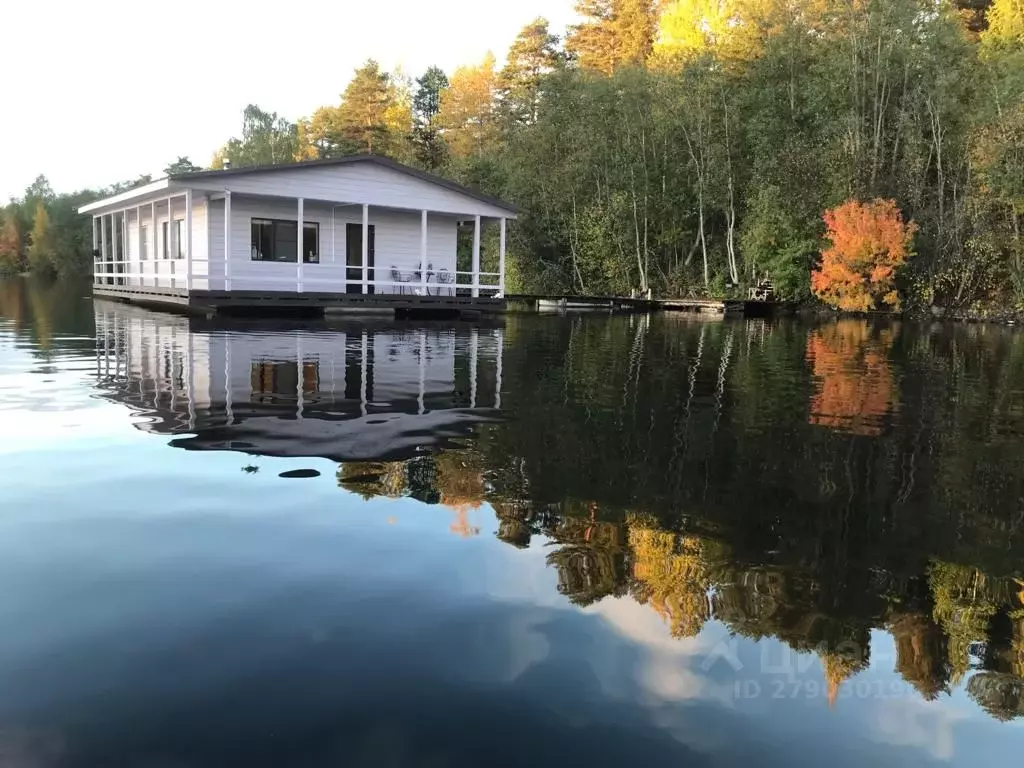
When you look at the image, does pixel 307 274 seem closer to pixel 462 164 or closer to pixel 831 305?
pixel 831 305

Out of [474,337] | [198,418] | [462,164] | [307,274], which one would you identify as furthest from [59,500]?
[462,164]

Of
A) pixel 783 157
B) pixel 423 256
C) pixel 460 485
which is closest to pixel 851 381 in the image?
pixel 460 485

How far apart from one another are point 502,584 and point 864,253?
2819cm

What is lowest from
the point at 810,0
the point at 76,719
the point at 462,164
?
the point at 76,719

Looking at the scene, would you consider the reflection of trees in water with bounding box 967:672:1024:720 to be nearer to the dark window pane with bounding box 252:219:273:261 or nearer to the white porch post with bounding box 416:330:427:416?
the white porch post with bounding box 416:330:427:416

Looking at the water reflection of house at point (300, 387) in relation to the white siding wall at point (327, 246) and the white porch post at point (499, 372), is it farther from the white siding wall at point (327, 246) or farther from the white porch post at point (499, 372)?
the white siding wall at point (327, 246)

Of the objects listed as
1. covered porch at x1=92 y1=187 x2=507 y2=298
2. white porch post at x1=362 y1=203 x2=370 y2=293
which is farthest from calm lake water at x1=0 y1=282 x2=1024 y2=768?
covered porch at x1=92 y1=187 x2=507 y2=298

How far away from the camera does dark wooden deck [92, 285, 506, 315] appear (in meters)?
20.0

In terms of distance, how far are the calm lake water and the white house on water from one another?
12.8 metres

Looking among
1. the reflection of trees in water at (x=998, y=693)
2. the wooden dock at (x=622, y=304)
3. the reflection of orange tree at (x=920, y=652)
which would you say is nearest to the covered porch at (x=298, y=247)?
the wooden dock at (x=622, y=304)

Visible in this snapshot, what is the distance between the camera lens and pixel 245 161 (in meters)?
71.2

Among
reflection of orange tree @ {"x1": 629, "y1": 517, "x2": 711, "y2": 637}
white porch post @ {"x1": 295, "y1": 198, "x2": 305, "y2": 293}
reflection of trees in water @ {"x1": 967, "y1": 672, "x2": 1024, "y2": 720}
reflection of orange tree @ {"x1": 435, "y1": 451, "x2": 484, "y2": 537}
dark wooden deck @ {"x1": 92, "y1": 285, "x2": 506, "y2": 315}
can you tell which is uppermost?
white porch post @ {"x1": 295, "y1": 198, "x2": 305, "y2": 293}

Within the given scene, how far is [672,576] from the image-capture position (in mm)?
3730

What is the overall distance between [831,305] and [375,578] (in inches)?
1229
